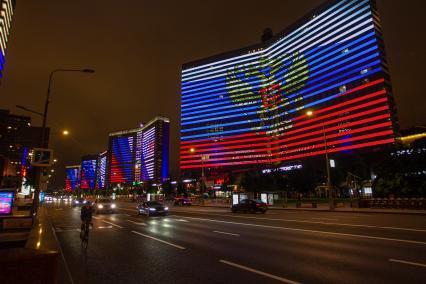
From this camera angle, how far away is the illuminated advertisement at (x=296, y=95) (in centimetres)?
11912

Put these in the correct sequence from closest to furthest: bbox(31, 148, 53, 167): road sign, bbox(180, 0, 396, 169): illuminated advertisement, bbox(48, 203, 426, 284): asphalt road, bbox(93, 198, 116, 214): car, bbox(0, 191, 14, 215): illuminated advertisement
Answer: bbox(48, 203, 426, 284): asphalt road, bbox(31, 148, 53, 167): road sign, bbox(0, 191, 14, 215): illuminated advertisement, bbox(93, 198, 116, 214): car, bbox(180, 0, 396, 169): illuminated advertisement

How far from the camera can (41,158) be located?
51.9 feet

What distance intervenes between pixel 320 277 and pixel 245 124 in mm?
167636

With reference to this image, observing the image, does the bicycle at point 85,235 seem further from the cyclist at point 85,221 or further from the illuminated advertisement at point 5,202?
the illuminated advertisement at point 5,202

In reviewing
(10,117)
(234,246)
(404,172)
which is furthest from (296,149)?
(234,246)

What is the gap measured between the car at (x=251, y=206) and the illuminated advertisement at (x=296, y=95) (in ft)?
236

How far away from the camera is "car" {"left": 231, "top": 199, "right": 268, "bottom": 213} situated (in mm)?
32312

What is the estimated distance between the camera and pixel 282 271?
7.64 m

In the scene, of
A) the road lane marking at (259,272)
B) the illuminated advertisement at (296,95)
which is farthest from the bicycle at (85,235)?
the illuminated advertisement at (296,95)

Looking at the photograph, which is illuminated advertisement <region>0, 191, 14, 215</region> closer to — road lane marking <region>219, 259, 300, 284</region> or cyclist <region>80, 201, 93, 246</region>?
cyclist <region>80, 201, 93, 246</region>

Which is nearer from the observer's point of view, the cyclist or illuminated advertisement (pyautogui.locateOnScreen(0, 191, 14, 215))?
the cyclist

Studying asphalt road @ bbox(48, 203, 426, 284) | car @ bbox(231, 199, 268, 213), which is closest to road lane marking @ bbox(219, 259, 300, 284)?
asphalt road @ bbox(48, 203, 426, 284)

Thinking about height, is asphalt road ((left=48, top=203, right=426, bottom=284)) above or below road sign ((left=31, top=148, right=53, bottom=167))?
below

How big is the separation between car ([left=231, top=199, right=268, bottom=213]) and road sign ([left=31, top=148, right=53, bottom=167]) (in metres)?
21.9
